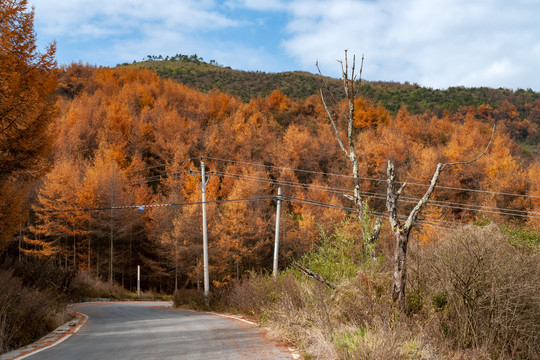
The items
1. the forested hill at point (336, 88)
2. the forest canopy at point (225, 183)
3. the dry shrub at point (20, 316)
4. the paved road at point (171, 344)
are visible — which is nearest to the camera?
the paved road at point (171, 344)

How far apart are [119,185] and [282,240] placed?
17.4 m

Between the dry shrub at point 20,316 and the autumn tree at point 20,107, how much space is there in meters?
3.06

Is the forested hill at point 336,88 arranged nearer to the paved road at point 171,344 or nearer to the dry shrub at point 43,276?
the dry shrub at point 43,276

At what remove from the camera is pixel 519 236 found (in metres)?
8.87

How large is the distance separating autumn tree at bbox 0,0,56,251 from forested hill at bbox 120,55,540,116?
Answer: 98139 millimetres

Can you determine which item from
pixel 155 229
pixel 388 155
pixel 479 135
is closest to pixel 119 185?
pixel 155 229

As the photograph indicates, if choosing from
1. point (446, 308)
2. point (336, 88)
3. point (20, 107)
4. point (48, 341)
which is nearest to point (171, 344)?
point (48, 341)

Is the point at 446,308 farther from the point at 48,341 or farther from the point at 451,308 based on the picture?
the point at 48,341

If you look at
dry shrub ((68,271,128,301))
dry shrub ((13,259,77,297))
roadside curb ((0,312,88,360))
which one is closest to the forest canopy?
dry shrub ((13,259,77,297))

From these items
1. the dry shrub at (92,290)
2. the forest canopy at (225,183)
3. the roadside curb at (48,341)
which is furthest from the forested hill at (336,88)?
the roadside curb at (48,341)

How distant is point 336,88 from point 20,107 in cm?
12109

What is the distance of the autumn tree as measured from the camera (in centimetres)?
1252

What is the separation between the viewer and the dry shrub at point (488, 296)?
6.52m

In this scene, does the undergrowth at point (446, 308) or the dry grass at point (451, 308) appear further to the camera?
the dry grass at point (451, 308)
